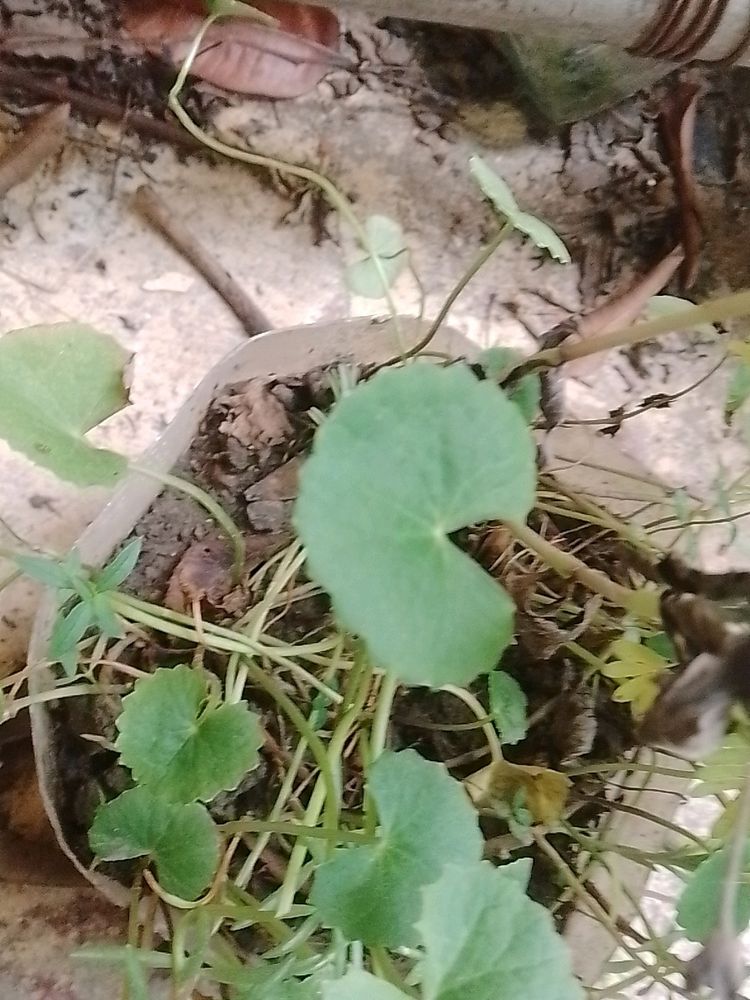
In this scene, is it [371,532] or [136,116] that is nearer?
[371,532]

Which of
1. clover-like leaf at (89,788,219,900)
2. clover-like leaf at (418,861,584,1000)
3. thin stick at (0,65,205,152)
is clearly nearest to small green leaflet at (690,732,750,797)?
clover-like leaf at (418,861,584,1000)

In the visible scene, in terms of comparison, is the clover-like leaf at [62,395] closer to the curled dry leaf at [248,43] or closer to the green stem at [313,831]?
the green stem at [313,831]

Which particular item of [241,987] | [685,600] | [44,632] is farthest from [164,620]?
[685,600]

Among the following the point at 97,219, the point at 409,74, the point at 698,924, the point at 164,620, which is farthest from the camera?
the point at 409,74

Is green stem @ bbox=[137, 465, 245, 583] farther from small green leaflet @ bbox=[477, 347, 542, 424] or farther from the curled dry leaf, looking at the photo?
the curled dry leaf

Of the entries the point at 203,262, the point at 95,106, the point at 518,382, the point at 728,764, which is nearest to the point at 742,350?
the point at 518,382

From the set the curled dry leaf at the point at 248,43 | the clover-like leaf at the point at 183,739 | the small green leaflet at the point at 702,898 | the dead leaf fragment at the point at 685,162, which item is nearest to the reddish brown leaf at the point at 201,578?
the clover-like leaf at the point at 183,739

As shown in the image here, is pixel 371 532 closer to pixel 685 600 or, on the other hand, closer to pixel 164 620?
pixel 685 600

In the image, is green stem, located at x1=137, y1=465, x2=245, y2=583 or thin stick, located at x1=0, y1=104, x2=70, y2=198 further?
thin stick, located at x1=0, y1=104, x2=70, y2=198
